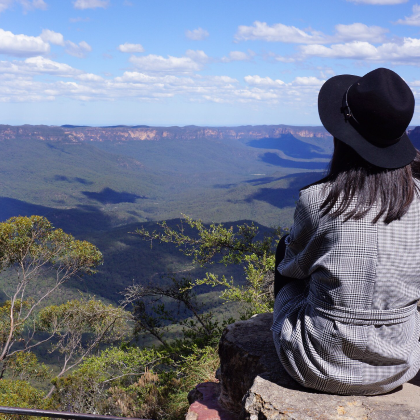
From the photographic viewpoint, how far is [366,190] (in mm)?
1774

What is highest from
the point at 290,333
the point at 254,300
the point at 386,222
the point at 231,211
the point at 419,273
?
the point at 386,222

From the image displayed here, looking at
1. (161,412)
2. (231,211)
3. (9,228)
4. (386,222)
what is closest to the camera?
(386,222)

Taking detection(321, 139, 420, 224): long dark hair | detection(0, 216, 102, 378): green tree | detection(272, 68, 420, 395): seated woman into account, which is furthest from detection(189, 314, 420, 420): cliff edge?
detection(0, 216, 102, 378): green tree

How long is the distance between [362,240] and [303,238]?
10.6 inches

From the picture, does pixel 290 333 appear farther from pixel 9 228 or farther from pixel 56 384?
pixel 9 228

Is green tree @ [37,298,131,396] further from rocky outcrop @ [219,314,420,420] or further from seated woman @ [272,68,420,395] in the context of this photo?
seated woman @ [272,68,420,395]

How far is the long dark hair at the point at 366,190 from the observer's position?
1.75 meters

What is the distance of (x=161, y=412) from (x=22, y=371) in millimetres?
7284

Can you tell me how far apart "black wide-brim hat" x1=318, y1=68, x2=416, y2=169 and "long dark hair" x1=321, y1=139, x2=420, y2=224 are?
5cm

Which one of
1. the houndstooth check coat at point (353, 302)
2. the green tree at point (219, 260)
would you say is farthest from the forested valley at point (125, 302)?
the houndstooth check coat at point (353, 302)

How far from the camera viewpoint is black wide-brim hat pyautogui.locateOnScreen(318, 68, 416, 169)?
5.70 feet

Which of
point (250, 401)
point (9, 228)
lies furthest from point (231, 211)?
point (250, 401)

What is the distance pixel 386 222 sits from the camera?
1.75 m

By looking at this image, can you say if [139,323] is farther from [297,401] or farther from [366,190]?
[366,190]
